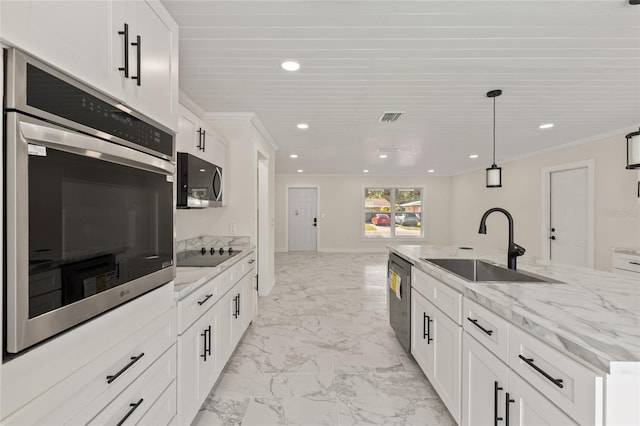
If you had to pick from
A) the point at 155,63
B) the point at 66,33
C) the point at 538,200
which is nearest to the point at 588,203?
the point at 538,200

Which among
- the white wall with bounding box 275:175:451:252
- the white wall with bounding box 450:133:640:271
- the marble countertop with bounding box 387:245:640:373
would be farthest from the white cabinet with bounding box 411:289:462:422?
the white wall with bounding box 275:175:451:252

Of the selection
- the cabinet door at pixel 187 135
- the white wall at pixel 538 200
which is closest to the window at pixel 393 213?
the white wall at pixel 538 200

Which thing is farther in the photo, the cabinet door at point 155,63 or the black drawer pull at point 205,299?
the black drawer pull at point 205,299

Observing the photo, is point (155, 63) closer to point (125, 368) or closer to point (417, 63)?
point (125, 368)

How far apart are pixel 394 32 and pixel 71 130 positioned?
1752 mm

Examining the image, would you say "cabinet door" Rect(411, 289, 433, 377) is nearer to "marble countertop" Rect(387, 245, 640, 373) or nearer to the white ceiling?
"marble countertop" Rect(387, 245, 640, 373)

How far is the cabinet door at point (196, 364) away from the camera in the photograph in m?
1.50

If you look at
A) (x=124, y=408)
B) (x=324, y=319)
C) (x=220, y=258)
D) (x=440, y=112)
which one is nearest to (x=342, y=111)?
(x=440, y=112)

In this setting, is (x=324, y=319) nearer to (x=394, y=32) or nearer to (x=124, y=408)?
(x=124, y=408)

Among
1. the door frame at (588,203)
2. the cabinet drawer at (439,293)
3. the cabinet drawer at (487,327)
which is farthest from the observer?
the door frame at (588,203)

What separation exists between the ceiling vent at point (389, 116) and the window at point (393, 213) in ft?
17.7

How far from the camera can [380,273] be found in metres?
5.93

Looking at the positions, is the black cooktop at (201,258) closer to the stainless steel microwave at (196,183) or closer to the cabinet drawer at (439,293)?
the stainless steel microwave at (196,183)

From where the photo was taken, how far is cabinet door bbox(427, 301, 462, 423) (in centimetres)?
159
